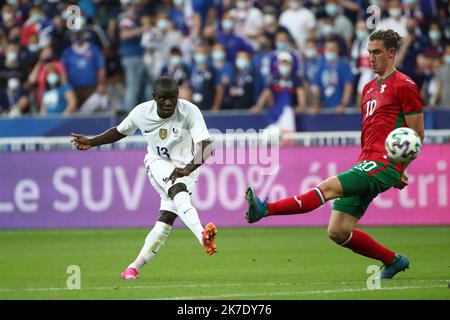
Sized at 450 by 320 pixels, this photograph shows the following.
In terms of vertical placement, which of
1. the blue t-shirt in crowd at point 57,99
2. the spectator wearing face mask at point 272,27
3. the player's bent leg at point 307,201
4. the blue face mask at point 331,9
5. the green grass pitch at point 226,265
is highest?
the blue face mask at point 331,9

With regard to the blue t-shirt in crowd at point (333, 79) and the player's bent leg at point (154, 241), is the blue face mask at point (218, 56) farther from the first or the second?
the player's bent leg at point (154, 241)

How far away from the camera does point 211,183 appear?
20578mm

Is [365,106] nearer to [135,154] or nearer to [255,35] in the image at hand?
[135,154]

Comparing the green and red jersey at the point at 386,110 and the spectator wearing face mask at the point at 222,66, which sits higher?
the spectator wearing face mask at the point at 222,66

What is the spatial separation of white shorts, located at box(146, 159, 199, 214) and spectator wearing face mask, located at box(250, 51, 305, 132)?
937 cm

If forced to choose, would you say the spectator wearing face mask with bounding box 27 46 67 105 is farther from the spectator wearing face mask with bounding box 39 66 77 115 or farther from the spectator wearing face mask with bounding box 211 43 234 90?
the spectator wearing face mask with bounding box 211 43 234 90

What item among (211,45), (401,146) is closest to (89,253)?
(401,146)

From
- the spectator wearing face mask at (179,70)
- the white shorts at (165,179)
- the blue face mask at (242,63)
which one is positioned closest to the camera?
the white shorts at (165,179)

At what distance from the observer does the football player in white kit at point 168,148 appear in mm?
11727

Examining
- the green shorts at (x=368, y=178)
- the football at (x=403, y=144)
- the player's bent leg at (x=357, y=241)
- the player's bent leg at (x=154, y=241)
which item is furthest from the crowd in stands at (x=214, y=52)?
the football at (x=403, y=144)

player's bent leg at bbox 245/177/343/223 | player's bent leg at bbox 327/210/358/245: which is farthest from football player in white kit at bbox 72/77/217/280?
player's bent leg at bbox 327/210/358/245

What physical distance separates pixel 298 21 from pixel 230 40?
1.53m

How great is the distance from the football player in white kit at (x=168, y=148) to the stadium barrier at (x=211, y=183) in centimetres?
815

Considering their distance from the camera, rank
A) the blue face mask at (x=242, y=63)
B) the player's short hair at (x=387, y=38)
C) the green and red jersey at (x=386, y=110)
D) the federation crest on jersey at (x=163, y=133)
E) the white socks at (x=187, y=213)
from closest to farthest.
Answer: the green and red jersey at (x=386, y=110), the player's short hair at (x=387, y=38), the white socks at (x=187, y=213), the federation crest on jersey at (x=163, y=133), the blue face mask at (x=242, y=63)
